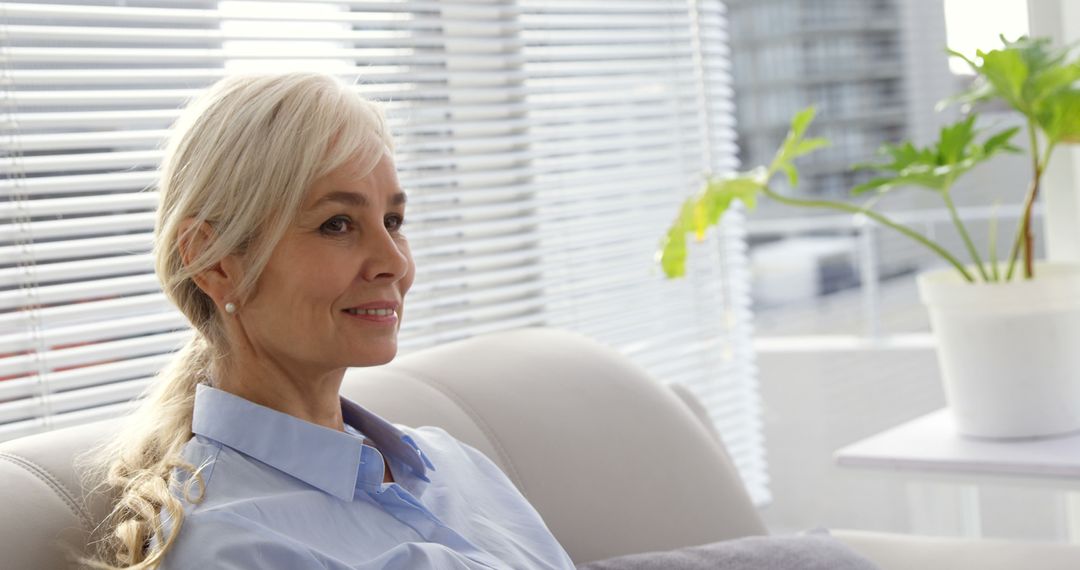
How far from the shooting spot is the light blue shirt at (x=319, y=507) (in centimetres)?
104

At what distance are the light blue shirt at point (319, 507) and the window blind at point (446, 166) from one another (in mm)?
436

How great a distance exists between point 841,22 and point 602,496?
3.42m

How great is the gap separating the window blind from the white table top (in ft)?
1.86

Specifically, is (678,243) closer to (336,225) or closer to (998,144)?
(998,144)

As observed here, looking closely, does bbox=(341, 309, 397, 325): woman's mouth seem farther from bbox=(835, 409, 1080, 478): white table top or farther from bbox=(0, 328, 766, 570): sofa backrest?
bbox=(835, 409, 1080, 478): white table top

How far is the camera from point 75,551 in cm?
110

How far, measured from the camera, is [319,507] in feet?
3.79

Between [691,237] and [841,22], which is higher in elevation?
[841,22]

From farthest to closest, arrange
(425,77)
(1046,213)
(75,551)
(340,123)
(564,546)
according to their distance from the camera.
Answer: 1. (1046,213)
2. (425,77)
3. (564,546)
4. (340,123)
5. (75,551)

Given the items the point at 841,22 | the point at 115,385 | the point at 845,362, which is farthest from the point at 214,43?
the point at 841,22

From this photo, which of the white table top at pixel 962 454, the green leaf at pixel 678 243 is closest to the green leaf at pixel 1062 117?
the white table top at pixel 962 454

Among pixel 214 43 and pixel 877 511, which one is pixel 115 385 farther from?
pixel 877 511

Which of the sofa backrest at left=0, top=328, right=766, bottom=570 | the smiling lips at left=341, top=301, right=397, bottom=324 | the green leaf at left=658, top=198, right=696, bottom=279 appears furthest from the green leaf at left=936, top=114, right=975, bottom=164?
the smiling lips at left=341, top=301, right=397, bottom=324

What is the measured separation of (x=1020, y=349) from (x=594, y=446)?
881 mm
